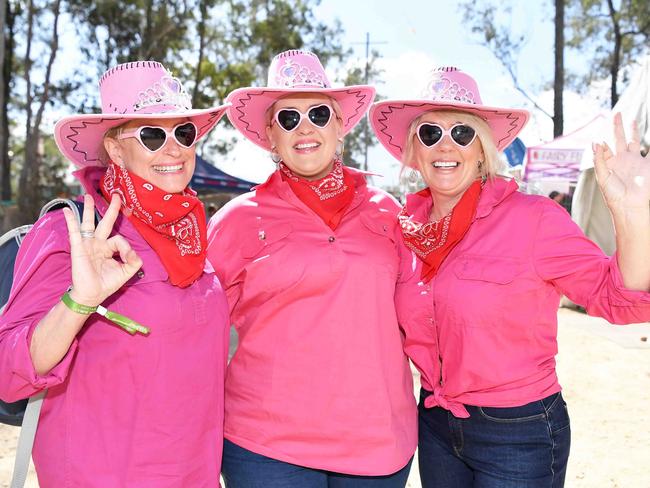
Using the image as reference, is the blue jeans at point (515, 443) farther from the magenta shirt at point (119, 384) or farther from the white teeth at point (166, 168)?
the white teeth at point (166, 168)

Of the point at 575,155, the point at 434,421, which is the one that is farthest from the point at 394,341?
the point at 575,155

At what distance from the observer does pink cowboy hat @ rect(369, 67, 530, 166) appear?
2.90 m

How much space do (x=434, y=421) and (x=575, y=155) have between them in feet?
44.7

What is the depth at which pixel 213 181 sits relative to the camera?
19922mm

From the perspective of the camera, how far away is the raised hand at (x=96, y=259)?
1944mm

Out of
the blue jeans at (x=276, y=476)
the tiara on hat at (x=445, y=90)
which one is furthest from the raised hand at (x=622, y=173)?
the blue jeans at (x=276, y=476)

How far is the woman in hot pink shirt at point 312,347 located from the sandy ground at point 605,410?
2.23 meters

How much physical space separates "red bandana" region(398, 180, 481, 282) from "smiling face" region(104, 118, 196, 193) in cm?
103

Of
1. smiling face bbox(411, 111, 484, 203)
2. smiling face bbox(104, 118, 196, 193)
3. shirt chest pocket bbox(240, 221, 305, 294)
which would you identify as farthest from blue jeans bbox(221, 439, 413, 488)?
smiling face bbox(411, 111, 484, 203)

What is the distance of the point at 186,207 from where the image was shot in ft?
7.88

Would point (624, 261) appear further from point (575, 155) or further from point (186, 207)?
point (575, 155)

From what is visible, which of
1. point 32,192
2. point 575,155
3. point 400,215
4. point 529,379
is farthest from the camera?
point 32,192

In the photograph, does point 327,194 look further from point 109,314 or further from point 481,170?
point 109,314

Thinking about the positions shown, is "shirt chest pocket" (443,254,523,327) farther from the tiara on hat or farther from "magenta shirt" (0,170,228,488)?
"magenta shirt" (0,170,228,488)
